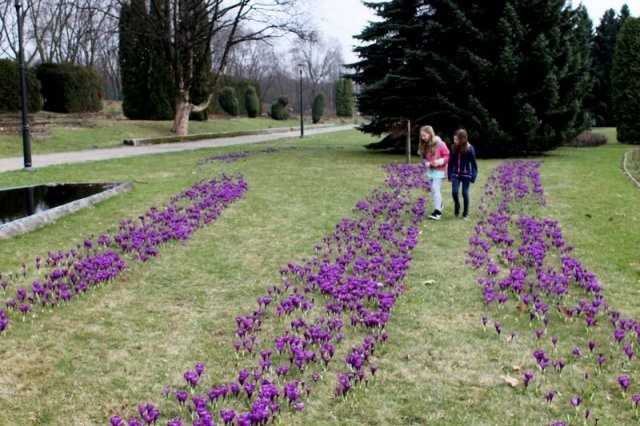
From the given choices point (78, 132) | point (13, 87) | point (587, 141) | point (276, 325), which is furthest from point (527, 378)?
point (13, 87)

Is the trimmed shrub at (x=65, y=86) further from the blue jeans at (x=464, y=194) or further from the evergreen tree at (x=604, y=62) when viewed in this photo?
the evergreen tree at (x=604, y=62)

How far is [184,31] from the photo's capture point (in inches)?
1120

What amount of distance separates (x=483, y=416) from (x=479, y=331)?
1372 millimetres

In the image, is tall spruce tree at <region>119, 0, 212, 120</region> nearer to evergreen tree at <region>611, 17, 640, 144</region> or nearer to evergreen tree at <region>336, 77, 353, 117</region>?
evergreen tree at <region>611, 17, 640, 144</region>

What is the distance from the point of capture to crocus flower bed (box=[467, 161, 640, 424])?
3588 mm

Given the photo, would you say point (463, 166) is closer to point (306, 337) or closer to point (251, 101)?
point (306, 337)

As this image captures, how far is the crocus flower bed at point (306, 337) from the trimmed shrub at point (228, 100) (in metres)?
41.7

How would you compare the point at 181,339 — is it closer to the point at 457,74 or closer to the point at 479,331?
the point at 479,331

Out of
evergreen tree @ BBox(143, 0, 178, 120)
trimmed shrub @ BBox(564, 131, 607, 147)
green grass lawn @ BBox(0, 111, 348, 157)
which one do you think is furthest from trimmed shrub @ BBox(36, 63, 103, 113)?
trimmed shrub @ BBox(564, 131, 607, 147)

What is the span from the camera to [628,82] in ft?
83.8

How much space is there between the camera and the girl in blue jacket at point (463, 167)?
920 centimetres

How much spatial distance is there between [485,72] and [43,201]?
13.6 m

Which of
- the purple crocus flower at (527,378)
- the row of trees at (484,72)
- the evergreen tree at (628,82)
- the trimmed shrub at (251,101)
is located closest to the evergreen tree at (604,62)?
the evergreen tree at (628,82)

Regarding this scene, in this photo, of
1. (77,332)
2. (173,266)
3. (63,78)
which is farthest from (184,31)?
(77,332)
